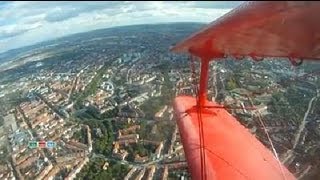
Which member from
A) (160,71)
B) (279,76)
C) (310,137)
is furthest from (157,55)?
(310,137)

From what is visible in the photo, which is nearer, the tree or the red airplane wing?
the red airplane wing

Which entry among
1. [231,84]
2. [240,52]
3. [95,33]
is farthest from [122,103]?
[240,52]

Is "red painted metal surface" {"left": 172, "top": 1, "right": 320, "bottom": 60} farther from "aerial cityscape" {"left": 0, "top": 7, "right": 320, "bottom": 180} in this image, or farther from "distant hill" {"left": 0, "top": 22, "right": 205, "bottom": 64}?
"distant hill" {"left": 0, "top": 22, "right": 205, "bottom": 64}

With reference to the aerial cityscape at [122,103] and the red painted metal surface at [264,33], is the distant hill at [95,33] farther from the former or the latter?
the red painted metal surface at [264,33]

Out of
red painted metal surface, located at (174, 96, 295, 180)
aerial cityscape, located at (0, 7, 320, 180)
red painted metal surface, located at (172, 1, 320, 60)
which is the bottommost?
aerial cityscape, located at (0, 7, 320, 180)

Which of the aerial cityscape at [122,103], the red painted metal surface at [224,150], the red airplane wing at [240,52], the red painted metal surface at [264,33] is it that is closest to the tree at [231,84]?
the aerial cityscape at [122,103]

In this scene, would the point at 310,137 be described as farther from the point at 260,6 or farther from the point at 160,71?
the point at 260,6

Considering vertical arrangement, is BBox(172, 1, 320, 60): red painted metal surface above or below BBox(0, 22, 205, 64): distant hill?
above

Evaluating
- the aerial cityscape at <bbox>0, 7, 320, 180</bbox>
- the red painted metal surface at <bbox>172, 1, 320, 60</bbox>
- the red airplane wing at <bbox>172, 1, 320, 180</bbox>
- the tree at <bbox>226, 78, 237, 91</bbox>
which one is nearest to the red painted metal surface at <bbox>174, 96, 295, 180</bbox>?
the red airplane wing at <bbox>172, 1, 320, 180</bbox>
